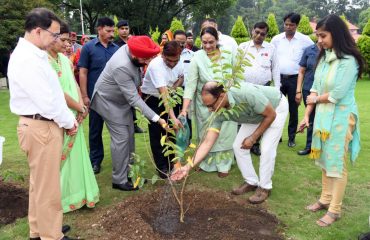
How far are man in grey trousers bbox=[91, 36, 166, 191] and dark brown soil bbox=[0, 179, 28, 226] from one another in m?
0.99

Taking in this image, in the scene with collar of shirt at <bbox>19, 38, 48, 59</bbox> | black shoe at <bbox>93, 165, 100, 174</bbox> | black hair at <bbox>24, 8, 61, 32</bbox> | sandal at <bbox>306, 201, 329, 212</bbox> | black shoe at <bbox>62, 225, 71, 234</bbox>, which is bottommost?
black shoe at <bbox>93, 165, 100, 174</bbox>

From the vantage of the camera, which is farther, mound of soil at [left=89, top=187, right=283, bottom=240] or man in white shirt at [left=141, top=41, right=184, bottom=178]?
man in white shirt at [left=141, top=41, right=184, bottom=178]

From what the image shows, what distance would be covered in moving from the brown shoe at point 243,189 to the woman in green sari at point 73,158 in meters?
1.51

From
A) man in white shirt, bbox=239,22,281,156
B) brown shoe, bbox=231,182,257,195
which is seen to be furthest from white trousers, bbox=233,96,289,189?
man in white shirt, bbox=239,22,281,156

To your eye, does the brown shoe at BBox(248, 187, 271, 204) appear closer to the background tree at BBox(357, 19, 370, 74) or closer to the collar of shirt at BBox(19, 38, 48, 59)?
the collar of shirt at BBox(19, 38, 48, 59)

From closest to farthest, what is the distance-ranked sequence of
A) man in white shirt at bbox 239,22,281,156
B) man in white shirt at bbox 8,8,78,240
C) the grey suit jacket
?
man in white shirt at bbox 8,8,78,240, the grey suit jacket, man in white shirt at bbox 239,22,281,156

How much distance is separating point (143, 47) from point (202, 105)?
1.33m

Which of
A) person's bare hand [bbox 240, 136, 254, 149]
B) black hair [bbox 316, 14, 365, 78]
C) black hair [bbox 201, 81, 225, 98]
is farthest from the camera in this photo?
person's bare hand [bbox 240, 136, 254, 149]

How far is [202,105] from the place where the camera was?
4719mm

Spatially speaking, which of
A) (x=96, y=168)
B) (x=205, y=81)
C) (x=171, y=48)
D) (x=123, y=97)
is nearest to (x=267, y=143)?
(x=205, y=81)

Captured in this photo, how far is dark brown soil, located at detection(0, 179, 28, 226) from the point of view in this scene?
3682mm

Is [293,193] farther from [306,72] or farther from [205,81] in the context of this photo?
[306,72]

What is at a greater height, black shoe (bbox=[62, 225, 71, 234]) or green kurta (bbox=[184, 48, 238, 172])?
green kurta (bbox=[184, 48, 238, 172])

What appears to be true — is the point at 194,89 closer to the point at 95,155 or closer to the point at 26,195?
the point at 95,155
